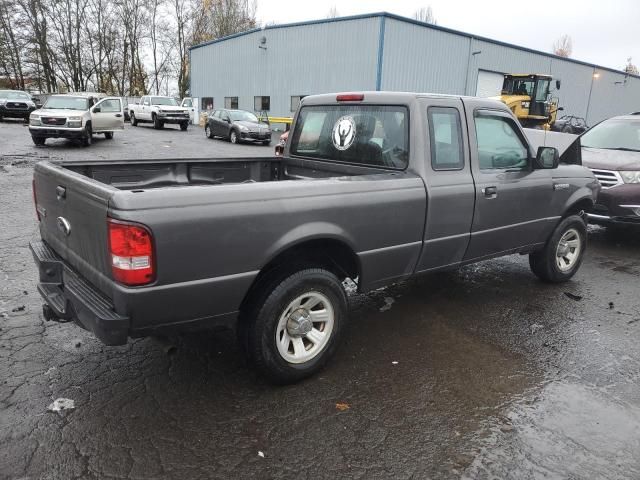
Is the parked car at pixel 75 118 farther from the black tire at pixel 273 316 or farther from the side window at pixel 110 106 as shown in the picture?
the black tire at pixel 273 316

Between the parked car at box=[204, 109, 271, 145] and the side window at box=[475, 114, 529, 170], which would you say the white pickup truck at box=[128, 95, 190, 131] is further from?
the side window at box=[475, 114, 529, 170]

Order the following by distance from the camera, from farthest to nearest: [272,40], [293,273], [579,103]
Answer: [579,103], [272,40], [293,273]

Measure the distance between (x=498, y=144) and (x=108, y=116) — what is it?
17805 mm

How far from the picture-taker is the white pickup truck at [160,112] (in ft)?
89.9

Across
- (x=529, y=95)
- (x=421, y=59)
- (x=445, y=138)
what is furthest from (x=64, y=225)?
(x=421, y=59)

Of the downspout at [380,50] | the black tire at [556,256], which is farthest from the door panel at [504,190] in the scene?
the downspout at [380,50]

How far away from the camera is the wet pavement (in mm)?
2521

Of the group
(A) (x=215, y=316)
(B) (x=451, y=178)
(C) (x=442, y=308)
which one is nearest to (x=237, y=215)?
(A) (x=215, y=316)

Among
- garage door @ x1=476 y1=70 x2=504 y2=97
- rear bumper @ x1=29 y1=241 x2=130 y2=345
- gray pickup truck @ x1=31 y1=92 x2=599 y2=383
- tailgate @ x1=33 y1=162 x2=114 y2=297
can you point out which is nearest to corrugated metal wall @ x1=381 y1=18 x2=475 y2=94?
garage door @ x1=476 y1=70 x2=504 y2=97

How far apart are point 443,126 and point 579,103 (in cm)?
3929

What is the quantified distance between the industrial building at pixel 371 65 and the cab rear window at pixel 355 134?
21.1m

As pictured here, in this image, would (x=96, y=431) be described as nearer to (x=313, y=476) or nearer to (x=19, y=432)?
(x=19, y=432)

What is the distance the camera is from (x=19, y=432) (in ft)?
8.68

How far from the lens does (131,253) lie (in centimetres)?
243
